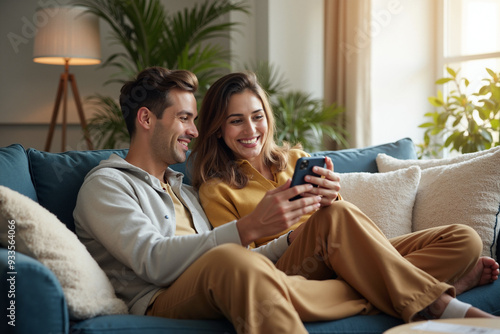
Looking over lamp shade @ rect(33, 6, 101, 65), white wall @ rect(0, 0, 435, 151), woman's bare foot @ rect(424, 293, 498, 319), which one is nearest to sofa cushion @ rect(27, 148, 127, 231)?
woman's bare foot @ rect(424, 293, 498, 319)

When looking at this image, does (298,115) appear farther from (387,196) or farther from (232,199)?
(232,199)

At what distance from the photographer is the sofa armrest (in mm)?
1276

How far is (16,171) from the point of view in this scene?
1.81 metres

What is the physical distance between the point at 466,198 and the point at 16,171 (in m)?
1.49

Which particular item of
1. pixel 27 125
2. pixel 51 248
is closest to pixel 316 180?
pixel 51 248

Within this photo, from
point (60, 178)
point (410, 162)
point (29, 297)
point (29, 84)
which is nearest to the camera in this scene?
point (29, 297)

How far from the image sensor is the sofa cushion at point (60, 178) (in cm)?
187

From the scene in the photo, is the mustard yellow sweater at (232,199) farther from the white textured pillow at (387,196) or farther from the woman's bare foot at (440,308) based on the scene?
the woman's bare foot at (440,308)

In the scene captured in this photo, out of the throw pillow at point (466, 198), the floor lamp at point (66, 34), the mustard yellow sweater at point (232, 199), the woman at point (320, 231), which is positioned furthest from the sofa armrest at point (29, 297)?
the floor lamp at point (66, 34)

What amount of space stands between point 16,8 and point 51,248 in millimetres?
3492

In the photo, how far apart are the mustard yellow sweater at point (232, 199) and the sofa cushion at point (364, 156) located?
42cm

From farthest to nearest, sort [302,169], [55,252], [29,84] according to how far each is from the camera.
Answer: [29,84] < [302,169] < [55,252]

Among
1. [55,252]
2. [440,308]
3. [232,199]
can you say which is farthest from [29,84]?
[440,308]

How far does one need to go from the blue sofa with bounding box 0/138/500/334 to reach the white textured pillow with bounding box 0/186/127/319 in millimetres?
30
